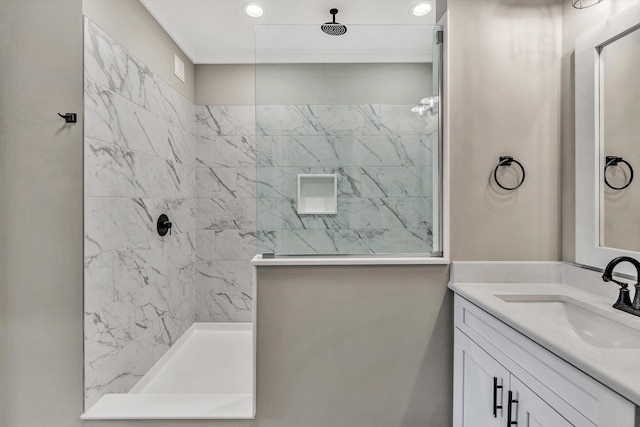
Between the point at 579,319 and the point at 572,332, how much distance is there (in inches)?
2.4

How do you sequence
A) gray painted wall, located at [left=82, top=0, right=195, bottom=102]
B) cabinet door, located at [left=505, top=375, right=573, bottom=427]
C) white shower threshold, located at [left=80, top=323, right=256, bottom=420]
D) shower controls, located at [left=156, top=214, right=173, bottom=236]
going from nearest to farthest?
cabinet door, located at [left=505, top=375, right=573, bottom=427]
white shower threshold, located at [left=80, top=323, right=256, bottom=420]
gray painted wall, located at [left=82, top=0, right=195, bottom=102]
shower controls, located at [left=156, top=214, right=173, bottom=236]

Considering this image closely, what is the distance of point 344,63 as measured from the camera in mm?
1716

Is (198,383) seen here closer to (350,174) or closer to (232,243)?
(232,243)

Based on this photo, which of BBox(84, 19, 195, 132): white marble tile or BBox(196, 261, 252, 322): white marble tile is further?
BBox(196, 261, 252, 322): white marble tile

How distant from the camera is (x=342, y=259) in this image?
1.67m

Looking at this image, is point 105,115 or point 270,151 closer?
point 270,151

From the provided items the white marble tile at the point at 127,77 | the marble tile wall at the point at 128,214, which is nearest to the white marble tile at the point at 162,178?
the marble tile wall at the point at 128,214

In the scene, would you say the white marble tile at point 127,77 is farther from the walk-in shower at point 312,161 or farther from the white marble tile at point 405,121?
the white marble tile at point 405,121

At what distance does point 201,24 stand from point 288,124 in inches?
61.3

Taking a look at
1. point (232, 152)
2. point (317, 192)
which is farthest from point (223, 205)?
point (317, 192)

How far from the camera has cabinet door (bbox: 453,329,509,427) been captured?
1.24 m

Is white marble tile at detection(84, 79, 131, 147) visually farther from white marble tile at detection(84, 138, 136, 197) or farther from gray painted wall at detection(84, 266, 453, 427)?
gray painted wall at detection(84, 266, 453, 427)

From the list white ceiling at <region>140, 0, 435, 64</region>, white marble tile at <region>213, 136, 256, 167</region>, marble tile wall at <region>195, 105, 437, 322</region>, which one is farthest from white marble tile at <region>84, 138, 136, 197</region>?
white marble tile at <region>213, 136, 256, 167</region>

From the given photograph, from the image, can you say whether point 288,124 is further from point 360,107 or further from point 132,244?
point 132,244
